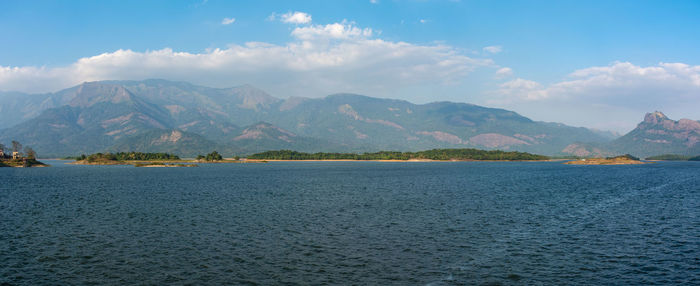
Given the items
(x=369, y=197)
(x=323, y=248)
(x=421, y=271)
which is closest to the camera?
(x=421, y=271)

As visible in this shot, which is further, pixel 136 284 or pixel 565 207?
pixel 565 207

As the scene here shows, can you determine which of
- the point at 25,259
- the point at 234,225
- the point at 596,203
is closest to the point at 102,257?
the point at 25,259

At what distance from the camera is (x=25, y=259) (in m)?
38.0

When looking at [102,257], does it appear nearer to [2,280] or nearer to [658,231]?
[2,280]

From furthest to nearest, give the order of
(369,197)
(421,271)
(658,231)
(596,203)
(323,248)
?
(369,197) < (596,203) < (658,231) < (323,248) < (421,271)

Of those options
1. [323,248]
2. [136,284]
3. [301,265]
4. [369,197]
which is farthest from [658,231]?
[136,284]

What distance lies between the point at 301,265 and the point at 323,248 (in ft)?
20.1

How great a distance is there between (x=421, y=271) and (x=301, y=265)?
32.9ft

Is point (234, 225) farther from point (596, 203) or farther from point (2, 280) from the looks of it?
point (596, 203)

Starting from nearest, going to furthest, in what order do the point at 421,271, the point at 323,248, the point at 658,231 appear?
the point at 421,271 < the point at 323,248 < the point at 658,231

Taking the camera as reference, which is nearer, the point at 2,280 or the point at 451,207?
the point at 2,280

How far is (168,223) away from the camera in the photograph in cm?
5709

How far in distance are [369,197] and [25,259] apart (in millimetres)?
60477

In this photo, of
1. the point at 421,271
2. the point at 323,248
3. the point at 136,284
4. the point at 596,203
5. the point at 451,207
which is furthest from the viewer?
the point at 596,203
